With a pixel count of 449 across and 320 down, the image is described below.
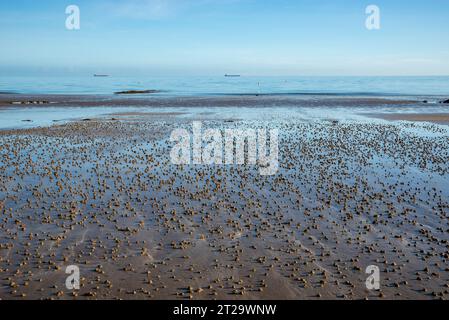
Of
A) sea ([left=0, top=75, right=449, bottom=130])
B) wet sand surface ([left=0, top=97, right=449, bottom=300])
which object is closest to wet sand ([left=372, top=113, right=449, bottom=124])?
sea ([left=0, top=75, right=449, bottom=130])

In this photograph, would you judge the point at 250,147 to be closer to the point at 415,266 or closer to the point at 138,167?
the point at 138,167

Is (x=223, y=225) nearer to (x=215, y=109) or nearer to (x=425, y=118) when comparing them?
(x=425, y=118)

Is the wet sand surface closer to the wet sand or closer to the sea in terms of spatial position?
the wet sand

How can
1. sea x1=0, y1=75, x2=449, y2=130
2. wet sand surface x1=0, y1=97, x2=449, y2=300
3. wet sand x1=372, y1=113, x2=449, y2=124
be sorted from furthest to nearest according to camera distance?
sea x1=0, y1=75, x2=449, y2=130 → wet sand x1=372, y1=113, x2=449, y2=124 → wet sand surface x1=0, y1=97, x2=449, y2=300

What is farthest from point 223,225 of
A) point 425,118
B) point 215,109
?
point 215,109

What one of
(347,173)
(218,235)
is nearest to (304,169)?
(347,173)

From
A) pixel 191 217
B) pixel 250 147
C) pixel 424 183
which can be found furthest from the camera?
pixel 250 147

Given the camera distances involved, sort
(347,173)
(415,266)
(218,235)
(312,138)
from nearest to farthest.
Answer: (415,266) → (218,235) → (347,173) → (312,138)

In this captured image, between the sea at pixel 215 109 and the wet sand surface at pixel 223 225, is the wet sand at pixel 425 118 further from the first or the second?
the wet sand surface at pixel 223 225

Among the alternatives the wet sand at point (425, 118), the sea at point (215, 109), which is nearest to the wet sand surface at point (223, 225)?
the wet sand at point (425, 118)
